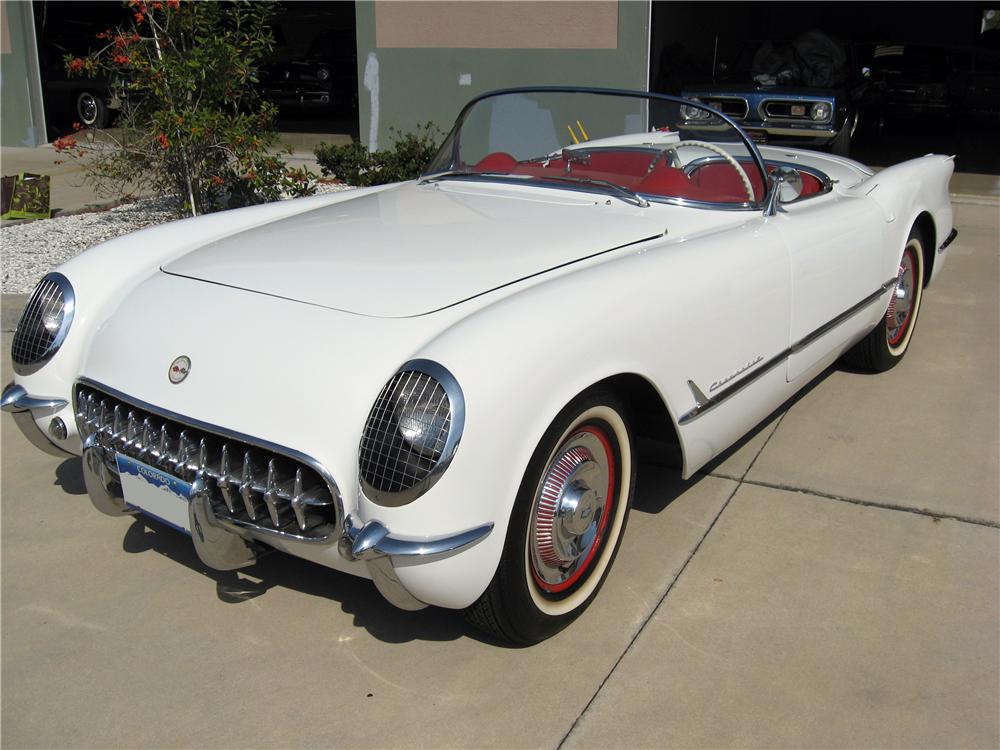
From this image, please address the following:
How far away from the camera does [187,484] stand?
8.14 feet

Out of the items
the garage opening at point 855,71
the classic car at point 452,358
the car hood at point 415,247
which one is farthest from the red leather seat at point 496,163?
the garage opening at point 855,71

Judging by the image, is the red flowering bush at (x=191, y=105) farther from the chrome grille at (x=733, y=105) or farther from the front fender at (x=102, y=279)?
the chrome grille at (x=733, y=105)

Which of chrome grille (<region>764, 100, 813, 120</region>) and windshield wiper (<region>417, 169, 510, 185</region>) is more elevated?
chrome grille (<region>764, 100, 813, 120</region>)

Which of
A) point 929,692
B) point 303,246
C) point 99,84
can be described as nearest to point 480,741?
point 929,692

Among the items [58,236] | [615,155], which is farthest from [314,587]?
[58,236]

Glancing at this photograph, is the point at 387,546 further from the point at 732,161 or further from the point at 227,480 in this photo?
the point at 732,161

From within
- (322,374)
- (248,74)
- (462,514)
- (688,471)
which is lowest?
(688,471)

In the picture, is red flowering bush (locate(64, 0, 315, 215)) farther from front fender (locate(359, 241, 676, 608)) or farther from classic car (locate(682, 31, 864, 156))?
front fender (locate(359, 241, 676, 608))

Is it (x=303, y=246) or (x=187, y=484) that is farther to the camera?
(x=303, y=246)

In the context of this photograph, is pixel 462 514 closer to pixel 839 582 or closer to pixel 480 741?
pixel 480 741

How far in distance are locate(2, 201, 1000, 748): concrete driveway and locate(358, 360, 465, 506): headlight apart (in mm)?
636

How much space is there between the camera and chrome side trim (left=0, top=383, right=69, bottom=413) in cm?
293

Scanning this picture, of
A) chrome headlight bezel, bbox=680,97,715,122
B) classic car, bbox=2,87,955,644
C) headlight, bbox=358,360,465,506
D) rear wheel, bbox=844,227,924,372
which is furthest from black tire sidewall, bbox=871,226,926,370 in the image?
headlight, bbox=358,360,465,506

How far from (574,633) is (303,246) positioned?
4.79 ft
